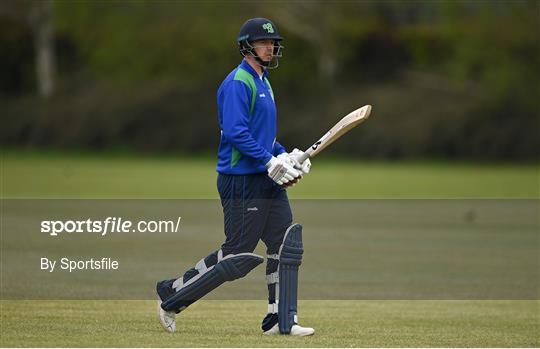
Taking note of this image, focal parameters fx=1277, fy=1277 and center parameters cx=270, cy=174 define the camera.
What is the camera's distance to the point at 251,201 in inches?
324

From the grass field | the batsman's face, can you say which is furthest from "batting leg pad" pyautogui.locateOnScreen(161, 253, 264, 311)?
the batsman's face

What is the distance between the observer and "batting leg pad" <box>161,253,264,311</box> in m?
8.20

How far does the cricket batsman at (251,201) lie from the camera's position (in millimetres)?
8195

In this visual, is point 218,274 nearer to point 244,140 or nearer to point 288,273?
point 288,273

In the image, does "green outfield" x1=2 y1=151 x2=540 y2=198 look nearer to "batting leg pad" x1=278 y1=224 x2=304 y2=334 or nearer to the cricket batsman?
the cricket batsman

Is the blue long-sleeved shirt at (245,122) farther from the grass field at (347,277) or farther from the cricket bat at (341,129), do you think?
Result: the grass field at (347,277)

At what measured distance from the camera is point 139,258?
1395 cm

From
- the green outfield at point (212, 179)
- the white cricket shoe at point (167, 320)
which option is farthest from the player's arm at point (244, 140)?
the green outfield at point (212, 179)

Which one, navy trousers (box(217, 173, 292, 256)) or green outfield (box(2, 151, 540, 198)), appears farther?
green outfield (box(2, 151, 540, 198))

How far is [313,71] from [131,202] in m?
34.8

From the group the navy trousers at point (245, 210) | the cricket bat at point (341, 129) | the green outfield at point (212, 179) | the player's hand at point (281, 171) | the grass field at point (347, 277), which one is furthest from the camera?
the green outfield at point (212, 179)

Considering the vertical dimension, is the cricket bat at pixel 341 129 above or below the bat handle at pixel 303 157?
above

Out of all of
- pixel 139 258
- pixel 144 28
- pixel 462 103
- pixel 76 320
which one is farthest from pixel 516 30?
pixel 76 320

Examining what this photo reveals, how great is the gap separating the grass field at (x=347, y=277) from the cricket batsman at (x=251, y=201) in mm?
269
